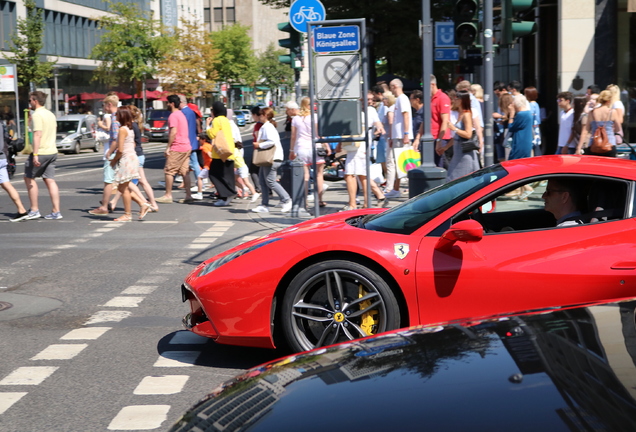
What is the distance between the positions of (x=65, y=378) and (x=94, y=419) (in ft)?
2.84

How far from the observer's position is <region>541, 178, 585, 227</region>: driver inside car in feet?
17.9

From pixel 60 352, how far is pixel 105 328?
724mm

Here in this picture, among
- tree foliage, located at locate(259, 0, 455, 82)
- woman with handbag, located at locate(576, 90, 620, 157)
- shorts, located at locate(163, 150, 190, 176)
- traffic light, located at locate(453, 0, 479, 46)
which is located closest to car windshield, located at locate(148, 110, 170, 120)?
tree foliage, located at locate(259, 0, 455, 82)

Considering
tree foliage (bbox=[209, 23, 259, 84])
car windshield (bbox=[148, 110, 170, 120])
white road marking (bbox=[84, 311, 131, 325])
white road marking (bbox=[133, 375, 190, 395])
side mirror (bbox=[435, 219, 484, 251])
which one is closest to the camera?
side mirror (bbox=[435, 219, 484, 251])

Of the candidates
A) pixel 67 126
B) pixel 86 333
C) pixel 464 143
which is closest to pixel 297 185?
pixel 464 143

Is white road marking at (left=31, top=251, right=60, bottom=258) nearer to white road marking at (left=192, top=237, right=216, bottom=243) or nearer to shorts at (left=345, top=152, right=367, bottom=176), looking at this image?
white road marking at (left=192, top=237, right=216, bottom=243)

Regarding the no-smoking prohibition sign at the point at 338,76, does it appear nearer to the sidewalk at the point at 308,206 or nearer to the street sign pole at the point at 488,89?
the street sign pole at the point at 488,89

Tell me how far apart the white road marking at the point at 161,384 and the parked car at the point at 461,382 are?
2.10 meters

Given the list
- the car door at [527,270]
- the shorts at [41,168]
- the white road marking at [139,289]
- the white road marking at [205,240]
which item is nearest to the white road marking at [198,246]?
the white road marking at [205,240]

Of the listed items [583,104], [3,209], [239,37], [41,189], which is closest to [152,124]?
[41,189]

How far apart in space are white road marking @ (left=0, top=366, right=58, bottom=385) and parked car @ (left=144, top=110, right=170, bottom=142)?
43822 millimetres

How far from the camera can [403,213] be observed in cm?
570

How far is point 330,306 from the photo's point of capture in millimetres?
5406

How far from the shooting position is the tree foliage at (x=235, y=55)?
292ft
